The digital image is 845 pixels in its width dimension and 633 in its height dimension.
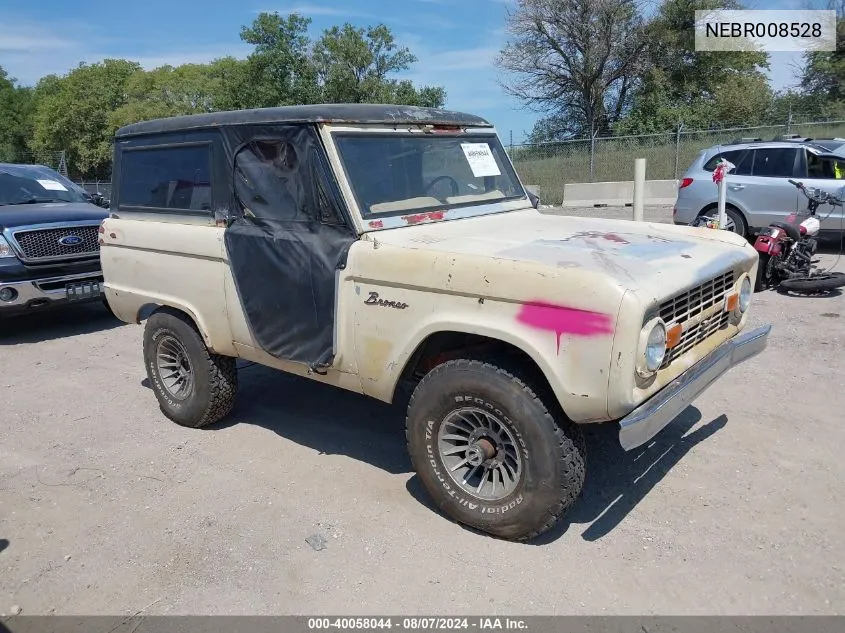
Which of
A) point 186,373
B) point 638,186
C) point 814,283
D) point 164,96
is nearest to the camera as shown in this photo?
point 186,373

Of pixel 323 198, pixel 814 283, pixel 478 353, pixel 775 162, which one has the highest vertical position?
pixel 323 198

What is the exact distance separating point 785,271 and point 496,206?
5.24 metres

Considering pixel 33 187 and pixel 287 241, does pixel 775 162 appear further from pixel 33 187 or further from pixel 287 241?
pixel 33 187

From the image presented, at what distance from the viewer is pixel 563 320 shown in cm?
291

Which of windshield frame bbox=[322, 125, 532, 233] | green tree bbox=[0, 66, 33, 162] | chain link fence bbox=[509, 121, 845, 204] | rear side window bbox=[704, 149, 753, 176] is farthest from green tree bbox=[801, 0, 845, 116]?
green tree bbox=[0, 66, 33, 162]

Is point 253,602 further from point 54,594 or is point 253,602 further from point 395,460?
point 395,460

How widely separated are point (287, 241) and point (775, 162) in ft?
30.9

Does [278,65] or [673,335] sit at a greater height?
[278,65]

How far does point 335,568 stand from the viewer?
10.7ft

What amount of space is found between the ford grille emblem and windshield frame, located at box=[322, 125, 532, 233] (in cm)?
539

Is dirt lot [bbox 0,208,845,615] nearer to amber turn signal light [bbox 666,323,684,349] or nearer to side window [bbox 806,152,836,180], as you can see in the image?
amber turn signal light [bbox 666,323,684,349]

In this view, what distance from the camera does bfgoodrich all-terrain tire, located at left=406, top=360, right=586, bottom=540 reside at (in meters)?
3.11

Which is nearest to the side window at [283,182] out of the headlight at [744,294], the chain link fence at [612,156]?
the headlight at [744,294]

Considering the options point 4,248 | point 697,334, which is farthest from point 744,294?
point 4,248
